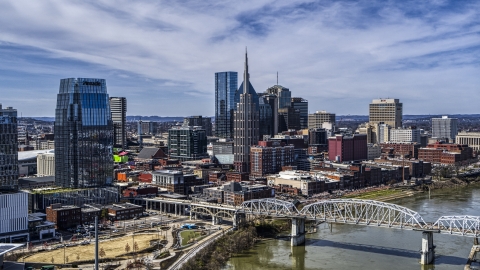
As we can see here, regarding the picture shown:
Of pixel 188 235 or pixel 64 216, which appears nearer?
pixel 188 235

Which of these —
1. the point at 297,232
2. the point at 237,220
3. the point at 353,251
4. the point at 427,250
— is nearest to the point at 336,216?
the point at 297,232

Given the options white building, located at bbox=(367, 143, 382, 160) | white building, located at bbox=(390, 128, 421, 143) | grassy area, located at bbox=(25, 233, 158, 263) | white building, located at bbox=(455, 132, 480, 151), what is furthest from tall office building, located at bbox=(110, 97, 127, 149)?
grassy area, located at bbox=(25, 233, 158, 263)

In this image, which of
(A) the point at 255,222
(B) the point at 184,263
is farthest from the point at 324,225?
(B) the point at 184,263

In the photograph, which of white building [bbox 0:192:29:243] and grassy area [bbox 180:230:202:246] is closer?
white building [bbox 0:192:29:243]

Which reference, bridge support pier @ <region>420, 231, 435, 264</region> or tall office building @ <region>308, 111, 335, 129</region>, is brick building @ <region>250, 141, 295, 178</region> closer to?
bridge support pier @ <region>420, 231, 435, 264</region>

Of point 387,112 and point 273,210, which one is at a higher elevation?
point 387,112

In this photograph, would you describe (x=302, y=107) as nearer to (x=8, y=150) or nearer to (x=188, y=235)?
(x=188, y=235)

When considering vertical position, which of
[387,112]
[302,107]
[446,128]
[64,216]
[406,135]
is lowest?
[64,216]

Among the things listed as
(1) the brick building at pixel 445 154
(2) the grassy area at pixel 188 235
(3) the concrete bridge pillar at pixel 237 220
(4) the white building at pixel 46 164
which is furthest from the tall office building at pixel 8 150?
(1) the brick building at pixel 445 154
